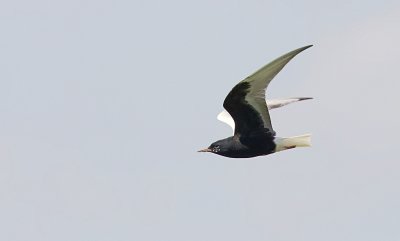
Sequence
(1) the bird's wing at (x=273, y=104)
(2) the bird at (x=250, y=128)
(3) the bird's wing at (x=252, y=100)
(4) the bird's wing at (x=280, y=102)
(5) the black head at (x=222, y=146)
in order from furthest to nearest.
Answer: (4) the bird's wing at (x=280, y=102) < (1) the bird's wing at (x=273, y=104) < (5) the black head at (x=222, y=146) < (2) the bird at (x=250, y=128) < (3) the bird's wing at (x=252, y=100)

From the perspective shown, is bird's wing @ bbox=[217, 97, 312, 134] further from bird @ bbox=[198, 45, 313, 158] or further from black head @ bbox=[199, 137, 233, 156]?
black head @ bbox=[199, 137, 233, 156]

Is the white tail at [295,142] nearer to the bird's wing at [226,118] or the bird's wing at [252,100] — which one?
the bird's wing at [252,100]

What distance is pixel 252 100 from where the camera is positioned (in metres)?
37.1

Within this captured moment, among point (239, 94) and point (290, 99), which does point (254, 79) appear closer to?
point (239, 94)

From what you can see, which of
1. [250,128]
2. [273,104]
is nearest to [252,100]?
[250,128]

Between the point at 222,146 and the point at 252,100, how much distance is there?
9.51 feet

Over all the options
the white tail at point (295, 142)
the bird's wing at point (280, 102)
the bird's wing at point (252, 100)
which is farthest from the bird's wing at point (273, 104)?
the white tail at point (295, 142)

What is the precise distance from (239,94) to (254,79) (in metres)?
1.13

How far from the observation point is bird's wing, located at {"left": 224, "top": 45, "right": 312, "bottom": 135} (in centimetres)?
3494

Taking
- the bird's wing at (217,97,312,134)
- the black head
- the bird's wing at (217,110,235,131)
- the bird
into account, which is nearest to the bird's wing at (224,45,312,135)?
the bird

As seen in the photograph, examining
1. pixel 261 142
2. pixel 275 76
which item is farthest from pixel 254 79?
pixel 261 142

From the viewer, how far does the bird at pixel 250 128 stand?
3659 cm

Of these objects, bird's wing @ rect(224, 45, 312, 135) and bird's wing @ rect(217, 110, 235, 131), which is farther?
bird's wing @ rect(217, 110, 235, 131)

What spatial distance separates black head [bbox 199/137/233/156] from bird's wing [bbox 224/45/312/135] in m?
0.51
